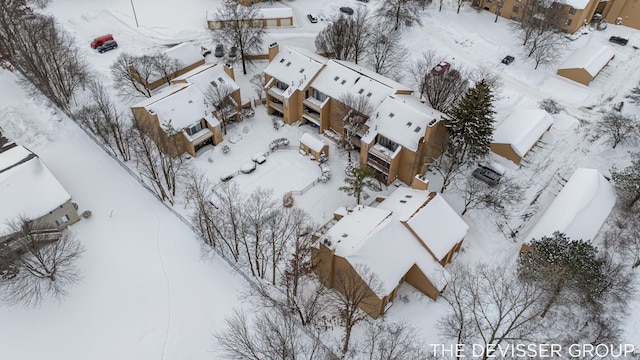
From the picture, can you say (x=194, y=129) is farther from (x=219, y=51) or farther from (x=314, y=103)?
(x=219, y=51)

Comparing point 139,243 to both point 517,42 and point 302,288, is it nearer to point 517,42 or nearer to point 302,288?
point 302,288

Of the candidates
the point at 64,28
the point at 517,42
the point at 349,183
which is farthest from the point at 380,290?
the point at 64,28

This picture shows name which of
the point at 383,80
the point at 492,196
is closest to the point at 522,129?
the point at 492,196

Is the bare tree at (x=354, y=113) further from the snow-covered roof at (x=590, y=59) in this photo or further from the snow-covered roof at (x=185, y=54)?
the snow-covered roof at (x=590, y=59)

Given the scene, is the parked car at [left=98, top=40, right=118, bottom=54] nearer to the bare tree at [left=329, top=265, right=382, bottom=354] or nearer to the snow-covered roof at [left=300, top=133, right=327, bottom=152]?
the snow-covered roof at [left=300, top=133, right=327, bottom=152]

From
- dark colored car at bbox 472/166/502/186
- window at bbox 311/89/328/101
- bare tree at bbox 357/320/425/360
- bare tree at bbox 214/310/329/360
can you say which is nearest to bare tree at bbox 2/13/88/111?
window at bbox 311/89/328/101

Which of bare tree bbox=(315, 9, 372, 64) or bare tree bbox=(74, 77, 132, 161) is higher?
bare tree bbox=(315, 9, 372, 64)
